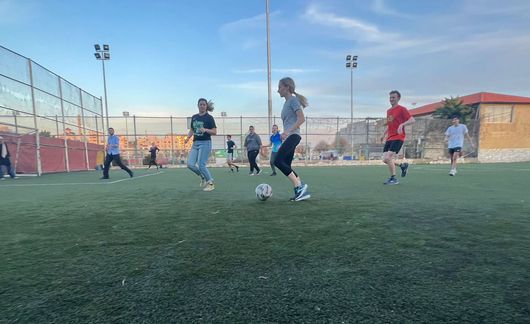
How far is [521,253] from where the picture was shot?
1.95 m

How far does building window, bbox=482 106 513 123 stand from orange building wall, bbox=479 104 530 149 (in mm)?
436

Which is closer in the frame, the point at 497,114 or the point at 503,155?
the point at 503,155

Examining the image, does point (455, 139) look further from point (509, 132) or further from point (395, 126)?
point (509, 132)

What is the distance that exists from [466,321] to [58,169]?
18404mm

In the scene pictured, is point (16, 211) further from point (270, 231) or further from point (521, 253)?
point (521, 253)

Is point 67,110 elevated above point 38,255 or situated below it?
above

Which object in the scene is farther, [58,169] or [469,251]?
[58,169]

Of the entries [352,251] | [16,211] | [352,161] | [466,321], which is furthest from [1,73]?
[352,161]

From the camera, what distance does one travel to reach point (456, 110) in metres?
33.5

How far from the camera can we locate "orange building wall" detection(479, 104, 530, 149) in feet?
100

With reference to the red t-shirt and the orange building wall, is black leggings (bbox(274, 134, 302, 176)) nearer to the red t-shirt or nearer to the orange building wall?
the red t-shirt

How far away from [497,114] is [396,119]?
115 ft

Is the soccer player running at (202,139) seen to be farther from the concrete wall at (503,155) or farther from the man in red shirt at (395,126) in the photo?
the concrete wall at (503,155)

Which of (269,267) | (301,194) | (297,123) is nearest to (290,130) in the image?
(297,123)
